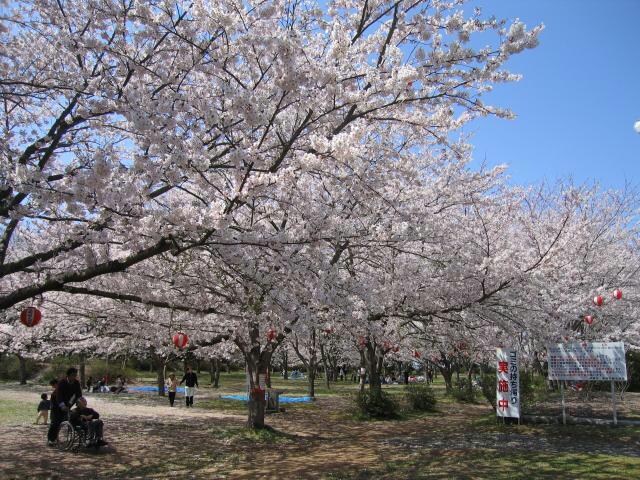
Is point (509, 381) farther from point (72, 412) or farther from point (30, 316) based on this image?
point (30, 316)

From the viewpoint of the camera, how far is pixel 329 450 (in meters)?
9.77

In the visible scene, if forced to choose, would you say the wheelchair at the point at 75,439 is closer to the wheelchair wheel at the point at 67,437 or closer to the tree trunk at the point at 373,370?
the wheelchair wheel at the point at 67,437

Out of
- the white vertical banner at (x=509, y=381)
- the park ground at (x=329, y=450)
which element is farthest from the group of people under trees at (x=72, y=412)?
the white vertical banner at (x=509, y=381)

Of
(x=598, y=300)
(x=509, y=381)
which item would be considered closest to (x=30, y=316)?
(x=509, y=381)

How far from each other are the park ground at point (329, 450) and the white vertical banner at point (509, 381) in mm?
414

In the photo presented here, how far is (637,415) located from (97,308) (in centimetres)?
1431

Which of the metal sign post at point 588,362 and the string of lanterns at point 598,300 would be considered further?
the string of lanterns at point 598,300

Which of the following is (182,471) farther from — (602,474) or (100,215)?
(602,474)

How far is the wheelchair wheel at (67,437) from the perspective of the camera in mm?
9312

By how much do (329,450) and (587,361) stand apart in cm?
633

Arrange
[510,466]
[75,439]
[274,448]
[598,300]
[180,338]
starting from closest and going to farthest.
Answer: [510,466], [75,439], [274,448], [180,338], [598,300]

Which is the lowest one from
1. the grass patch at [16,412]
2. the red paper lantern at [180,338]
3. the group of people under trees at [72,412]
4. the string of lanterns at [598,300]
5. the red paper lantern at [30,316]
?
the grass patch at [16,412]

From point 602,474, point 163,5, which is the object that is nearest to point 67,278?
point 163,5

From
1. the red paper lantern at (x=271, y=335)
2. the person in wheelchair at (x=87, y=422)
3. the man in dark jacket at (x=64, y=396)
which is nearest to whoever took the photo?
the person in wheelchair at (x=87, y=422)
